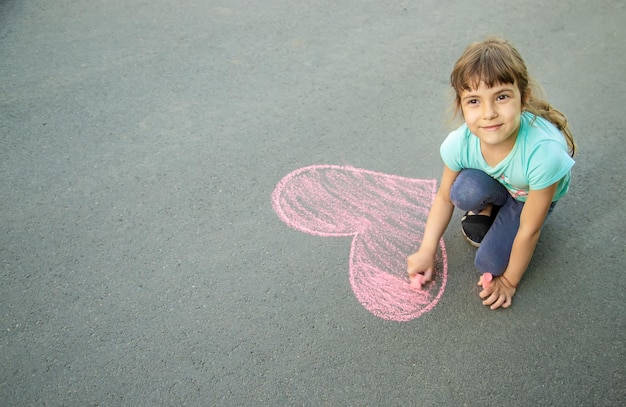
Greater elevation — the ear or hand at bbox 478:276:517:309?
the ear

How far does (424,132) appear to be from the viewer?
3.15m

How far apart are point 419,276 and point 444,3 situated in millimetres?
3019

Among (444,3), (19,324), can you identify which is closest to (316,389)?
(19,324)

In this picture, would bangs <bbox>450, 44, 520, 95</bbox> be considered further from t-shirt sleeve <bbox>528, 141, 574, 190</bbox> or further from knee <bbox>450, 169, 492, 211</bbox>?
knee <bbox>450, 169, 492, 211</bbox>

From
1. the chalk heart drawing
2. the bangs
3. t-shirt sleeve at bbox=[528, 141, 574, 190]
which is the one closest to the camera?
the bangs

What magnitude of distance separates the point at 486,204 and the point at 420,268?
0.44 meters

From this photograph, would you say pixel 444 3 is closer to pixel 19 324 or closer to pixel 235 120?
pixel 235 120

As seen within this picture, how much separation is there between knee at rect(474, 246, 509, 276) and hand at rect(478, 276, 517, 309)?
0.05 meters

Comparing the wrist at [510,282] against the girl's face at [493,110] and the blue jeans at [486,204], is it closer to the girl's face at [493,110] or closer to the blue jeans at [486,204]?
the blue jeans at [486,204]

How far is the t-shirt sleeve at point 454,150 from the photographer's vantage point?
7.20ft

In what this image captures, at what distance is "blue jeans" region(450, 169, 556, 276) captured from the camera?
7.40ft

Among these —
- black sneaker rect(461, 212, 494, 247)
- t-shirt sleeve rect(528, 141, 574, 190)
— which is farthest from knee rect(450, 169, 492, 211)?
t-shirt sleeve rect(528, 141, 574, 190)

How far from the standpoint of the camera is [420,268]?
232 cm

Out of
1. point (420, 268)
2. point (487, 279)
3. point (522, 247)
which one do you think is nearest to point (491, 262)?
point (487, 279)
